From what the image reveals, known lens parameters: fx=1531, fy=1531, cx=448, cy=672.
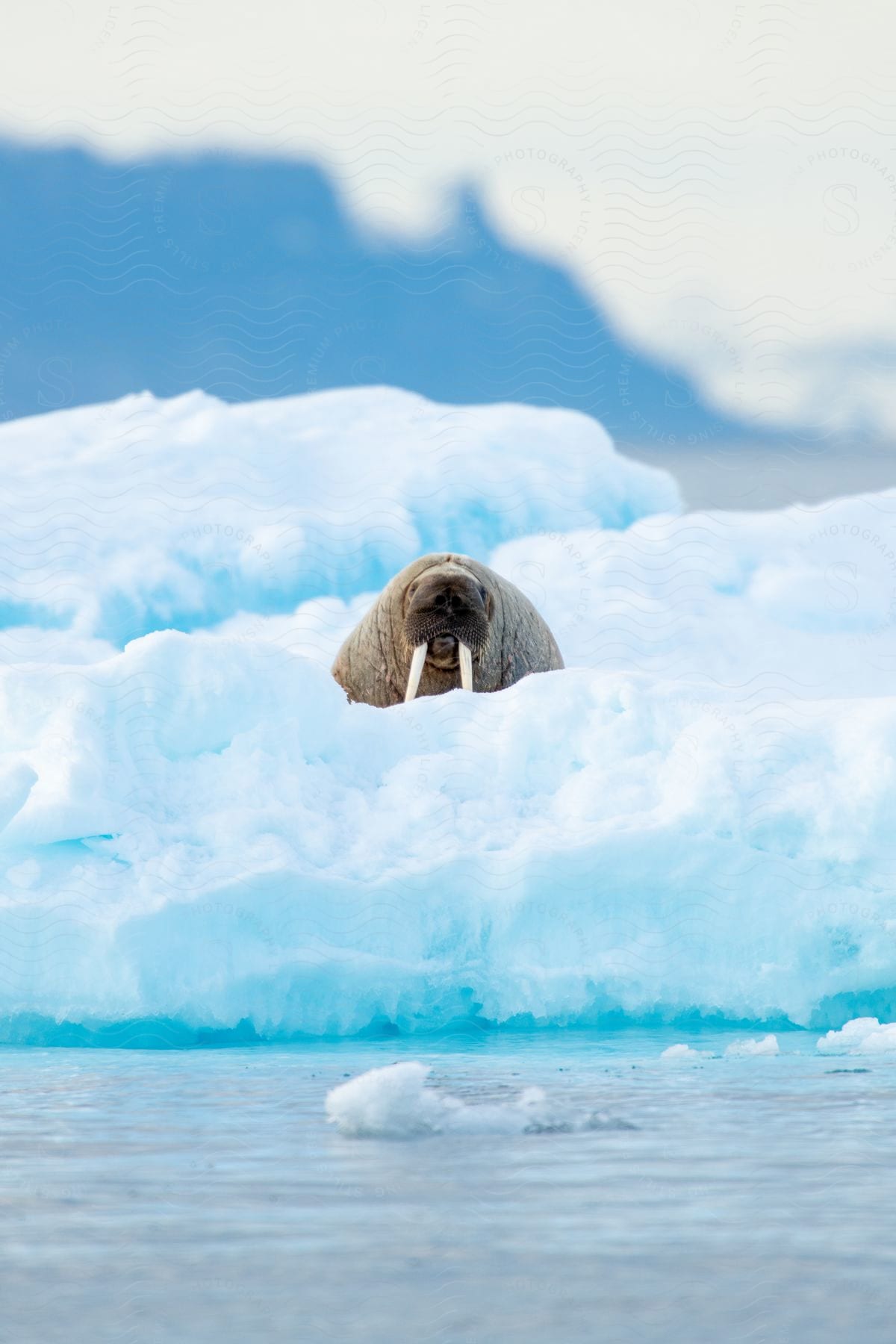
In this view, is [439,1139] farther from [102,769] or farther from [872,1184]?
[102,769]

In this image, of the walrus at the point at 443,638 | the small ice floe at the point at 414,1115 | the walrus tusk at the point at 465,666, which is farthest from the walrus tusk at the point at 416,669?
the small ice floe at the point at 414,1115

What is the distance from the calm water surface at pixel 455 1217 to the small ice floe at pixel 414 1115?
0.06 metres

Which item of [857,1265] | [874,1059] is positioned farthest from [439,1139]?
[874,1059]

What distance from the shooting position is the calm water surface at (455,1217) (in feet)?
10.0

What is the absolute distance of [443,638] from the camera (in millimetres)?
12391

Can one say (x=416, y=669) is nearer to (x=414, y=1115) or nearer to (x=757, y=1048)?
(x=757, y=1048)

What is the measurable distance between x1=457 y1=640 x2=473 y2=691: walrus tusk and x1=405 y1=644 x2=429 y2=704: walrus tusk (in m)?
0.30

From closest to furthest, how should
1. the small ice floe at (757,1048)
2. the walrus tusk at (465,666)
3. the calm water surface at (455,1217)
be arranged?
1. the calm water surface at (455,1217)
2. the small ice floe at (757,1048)
3. the walrus tusk at (465,666)

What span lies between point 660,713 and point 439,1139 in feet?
13.6

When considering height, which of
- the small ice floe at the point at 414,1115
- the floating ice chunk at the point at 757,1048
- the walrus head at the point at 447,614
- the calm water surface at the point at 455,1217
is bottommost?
the calm water surface at the point at 455,1217

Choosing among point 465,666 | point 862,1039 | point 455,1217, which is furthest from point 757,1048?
point 465,666

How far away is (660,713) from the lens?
28.0ft

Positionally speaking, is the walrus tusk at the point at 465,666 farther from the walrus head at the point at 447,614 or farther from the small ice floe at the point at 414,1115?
the small ice floe at the point at 414,1115

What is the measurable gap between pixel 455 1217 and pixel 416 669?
836 centimetres
